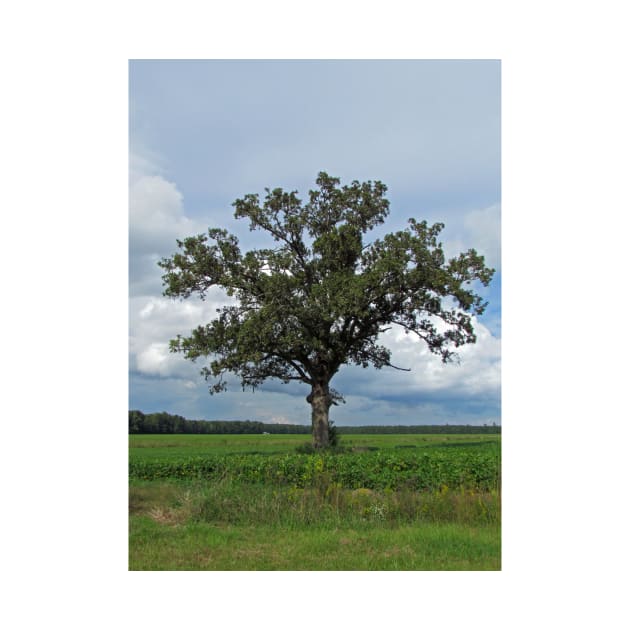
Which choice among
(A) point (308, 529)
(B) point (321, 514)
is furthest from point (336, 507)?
(A) point (308, 529)

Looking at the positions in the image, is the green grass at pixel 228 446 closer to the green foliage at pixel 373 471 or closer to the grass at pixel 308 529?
the green foliage at pixel 373 471

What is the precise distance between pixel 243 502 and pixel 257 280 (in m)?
13.5

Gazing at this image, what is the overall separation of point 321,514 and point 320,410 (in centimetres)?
1361

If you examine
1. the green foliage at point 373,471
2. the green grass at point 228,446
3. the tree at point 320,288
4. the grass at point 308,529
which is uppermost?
the tree at point 320,288

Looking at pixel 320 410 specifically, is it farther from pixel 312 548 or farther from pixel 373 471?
pixel 312 548

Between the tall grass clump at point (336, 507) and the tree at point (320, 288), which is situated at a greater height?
the tree at point (320, 288)

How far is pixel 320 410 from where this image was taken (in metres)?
23.2

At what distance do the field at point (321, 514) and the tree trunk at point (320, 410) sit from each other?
9011 mm

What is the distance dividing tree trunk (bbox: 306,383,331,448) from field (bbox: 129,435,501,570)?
901 cm

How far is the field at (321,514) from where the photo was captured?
24.9ft

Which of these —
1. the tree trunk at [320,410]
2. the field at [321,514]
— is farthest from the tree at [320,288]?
the field at [321,514]

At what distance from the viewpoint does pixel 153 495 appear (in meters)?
11.2

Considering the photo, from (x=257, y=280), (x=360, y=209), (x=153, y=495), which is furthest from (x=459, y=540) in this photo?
(x=360, y=209)

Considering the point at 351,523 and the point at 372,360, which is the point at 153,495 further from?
the point at 372,360
